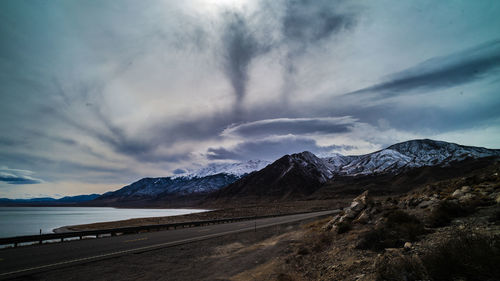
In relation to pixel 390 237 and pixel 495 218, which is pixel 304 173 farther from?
pixel 495 218

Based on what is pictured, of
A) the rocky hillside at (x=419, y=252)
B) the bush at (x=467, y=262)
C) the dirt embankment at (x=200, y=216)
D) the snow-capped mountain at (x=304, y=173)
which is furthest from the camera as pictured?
the snow-capped mountain at (x=304, y=173)

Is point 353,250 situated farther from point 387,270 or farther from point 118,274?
point 118,274

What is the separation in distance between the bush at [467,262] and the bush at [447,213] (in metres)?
5.44

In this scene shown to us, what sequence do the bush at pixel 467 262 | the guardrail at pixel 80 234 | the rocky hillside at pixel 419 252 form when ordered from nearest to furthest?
1. the bush at pixel 467 262
2. the rocky hillside at pixel 419 252
3. the guardrail at pixel 80 234

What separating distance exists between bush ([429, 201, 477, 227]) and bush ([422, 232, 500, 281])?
5.44 meters

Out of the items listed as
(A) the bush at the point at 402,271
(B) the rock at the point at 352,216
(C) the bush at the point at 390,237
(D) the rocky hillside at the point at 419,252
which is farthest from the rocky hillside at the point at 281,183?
(A) the bush at the point at 402,271

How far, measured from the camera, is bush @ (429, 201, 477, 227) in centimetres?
962

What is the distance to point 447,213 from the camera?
10.0 meters

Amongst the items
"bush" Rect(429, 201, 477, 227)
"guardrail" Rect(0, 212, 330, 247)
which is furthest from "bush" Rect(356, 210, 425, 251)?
"guardrail" Rect(0, 212, 330, 247)

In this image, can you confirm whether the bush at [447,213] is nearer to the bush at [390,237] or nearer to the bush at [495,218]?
the bush at [390,237]

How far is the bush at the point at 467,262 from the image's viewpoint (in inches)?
162

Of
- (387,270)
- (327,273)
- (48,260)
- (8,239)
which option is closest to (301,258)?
(327,273)

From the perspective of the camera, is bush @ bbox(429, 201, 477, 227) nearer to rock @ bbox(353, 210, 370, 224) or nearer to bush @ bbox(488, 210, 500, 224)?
bush @ bbox(488, 210, 500, 224)

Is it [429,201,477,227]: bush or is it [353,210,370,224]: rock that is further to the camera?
[353,210,370,224]: rock
